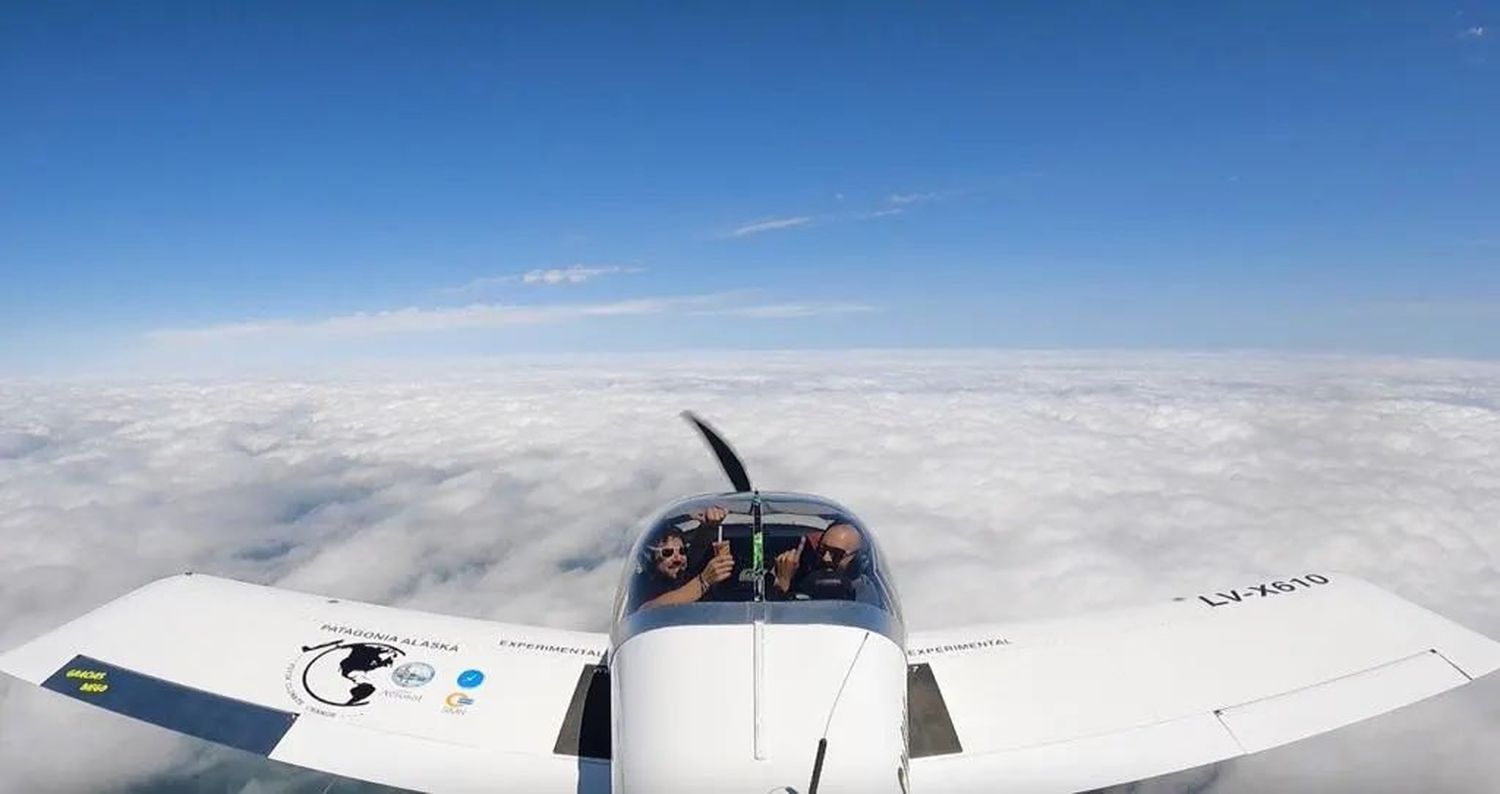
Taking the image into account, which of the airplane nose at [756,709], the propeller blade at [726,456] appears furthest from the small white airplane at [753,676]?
the propeller blade at [726,456]

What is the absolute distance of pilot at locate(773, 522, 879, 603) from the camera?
4848mm

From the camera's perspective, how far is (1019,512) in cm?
5672

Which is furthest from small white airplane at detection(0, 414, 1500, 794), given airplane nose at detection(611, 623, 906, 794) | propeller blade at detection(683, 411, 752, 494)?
propeller blade at detection(683, 411, 752, 494)

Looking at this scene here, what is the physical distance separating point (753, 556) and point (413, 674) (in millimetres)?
2832

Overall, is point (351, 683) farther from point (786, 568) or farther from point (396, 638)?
point (786, 568)

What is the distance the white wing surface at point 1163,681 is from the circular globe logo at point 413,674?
3.70m

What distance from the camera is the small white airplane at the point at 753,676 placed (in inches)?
146

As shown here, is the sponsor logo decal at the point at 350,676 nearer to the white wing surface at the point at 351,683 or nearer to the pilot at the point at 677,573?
the white wing surface at the point at 351,683

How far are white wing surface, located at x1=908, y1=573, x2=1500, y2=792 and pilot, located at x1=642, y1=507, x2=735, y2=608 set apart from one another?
177 centimetres

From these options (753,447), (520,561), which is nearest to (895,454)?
(753,447)

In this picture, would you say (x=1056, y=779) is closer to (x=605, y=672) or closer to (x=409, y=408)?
(x=605, y=672)

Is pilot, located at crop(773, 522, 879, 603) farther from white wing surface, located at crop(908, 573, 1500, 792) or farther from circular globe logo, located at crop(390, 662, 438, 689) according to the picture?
circular globe logo, located at crop(390, 662, 438, 689)

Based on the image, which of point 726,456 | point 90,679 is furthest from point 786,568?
point 90,679

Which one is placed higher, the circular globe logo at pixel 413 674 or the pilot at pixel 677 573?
the pilot at pixel 677 573
